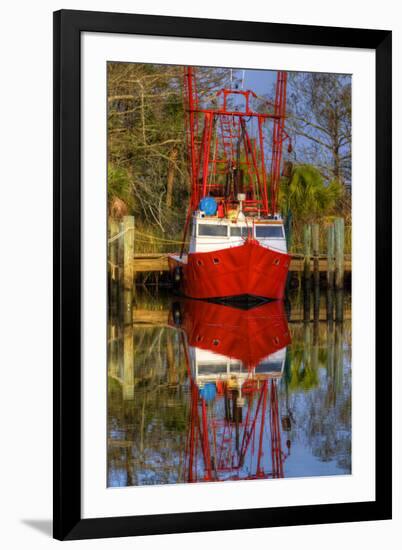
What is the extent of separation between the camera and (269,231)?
221 inches

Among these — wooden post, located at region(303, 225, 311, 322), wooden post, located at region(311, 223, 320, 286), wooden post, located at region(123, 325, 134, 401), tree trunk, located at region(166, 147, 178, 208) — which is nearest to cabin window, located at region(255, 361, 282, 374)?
wooden post, located at region(303, 225, 311, 322)

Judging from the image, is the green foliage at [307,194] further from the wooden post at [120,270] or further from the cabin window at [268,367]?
the wooden post at [120,270]

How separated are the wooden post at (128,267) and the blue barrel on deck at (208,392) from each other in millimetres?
569

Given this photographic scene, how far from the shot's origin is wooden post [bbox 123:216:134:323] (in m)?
5.29

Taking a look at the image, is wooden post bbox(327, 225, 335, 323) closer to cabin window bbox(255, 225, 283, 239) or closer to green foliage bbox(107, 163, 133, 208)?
cabin window bbox(255, 225, 283, 239)

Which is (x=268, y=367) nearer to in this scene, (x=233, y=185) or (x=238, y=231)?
(x=238, y=231)

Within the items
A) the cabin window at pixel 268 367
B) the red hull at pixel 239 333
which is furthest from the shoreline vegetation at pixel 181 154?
the cabin window at pixel 268 367

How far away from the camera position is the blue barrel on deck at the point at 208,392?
5.54 metres

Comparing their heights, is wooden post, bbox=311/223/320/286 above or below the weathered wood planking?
above

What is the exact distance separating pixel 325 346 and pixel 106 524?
1.40 meters

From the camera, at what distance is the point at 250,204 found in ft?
18.5

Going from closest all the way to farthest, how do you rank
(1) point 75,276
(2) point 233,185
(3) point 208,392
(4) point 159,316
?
(1) point 75,276 → (4) point 159,316 → (3) point 208,392 → (2) point 233,185

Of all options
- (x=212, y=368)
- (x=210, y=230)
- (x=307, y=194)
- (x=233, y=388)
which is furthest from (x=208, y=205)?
(x=233, y=388)

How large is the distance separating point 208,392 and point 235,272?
0.84 metres
